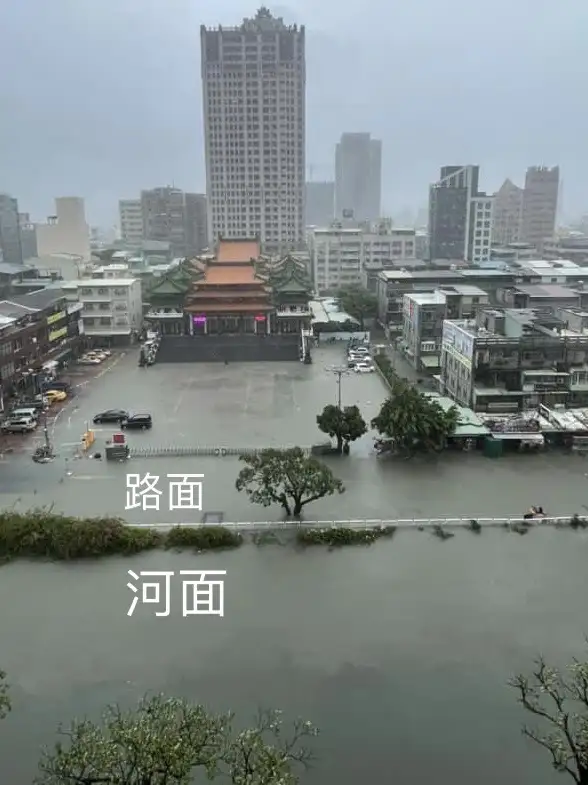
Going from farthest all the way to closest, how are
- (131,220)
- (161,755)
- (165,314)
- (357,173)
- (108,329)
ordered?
(357,173)
(131,220)
(165,314)
(108,329)
(161,755)

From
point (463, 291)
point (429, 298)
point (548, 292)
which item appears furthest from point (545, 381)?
point (548, 292)

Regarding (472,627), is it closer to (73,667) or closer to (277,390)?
(73,667)

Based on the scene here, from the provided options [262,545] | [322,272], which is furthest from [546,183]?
[262,545]

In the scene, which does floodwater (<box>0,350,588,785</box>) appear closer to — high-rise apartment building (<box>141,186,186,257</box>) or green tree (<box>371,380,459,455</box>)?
green tree (<box>371,380,459,455</box>)

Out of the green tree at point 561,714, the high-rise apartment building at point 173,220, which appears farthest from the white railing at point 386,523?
the high-rise apartment building at point 173,220

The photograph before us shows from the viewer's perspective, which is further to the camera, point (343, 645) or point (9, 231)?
point (9, 231)

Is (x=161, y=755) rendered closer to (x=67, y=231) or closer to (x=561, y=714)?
(x=561, y=714)

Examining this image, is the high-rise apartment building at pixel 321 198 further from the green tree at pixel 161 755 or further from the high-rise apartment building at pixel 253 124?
the green tree at pixel 161 755

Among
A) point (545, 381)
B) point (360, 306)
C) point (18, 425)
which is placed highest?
point (360, 306)
